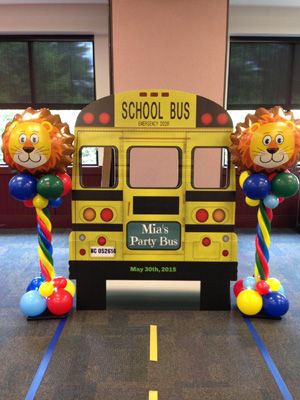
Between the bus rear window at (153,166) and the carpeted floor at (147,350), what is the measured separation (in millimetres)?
1464

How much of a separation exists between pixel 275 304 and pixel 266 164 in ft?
4.07

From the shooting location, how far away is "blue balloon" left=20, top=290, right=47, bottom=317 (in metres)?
3.17

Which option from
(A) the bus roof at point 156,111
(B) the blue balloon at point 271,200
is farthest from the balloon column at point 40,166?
(B) the blue balloon at point 271,200

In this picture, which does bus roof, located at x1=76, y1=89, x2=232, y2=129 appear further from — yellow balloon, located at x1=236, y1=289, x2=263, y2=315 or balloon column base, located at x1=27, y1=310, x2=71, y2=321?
balloon column base, located at x1=27, y1=310, x2=71, y2=321

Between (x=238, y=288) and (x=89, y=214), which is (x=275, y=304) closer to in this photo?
(x=238, y=288)

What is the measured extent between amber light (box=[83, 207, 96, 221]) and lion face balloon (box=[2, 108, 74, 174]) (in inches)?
18.3

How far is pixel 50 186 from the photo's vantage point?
296cm

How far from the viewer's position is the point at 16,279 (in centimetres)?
420

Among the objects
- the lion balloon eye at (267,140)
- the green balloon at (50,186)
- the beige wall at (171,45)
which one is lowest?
the green balloon at (50,186)

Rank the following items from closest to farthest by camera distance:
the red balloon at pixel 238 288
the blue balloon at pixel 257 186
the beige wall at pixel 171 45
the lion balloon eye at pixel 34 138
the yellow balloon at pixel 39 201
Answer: the lion balloon eye at pixel 34 138 → the blue balloon at pixel 257 186 → the yellow balloon at pixel 39 201 → the red balloon at pixel 238 288 → the beige wall at pixel 171 45

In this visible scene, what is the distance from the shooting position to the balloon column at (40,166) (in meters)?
2.87

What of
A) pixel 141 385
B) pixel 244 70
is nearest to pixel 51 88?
pixel 244 70

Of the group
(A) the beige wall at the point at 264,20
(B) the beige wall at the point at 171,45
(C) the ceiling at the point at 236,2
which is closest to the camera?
(B) the beige wall at the point at 171,45

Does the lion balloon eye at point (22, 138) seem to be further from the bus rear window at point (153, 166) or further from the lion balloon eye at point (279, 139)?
the lion balloon eye at point (279, 139)
